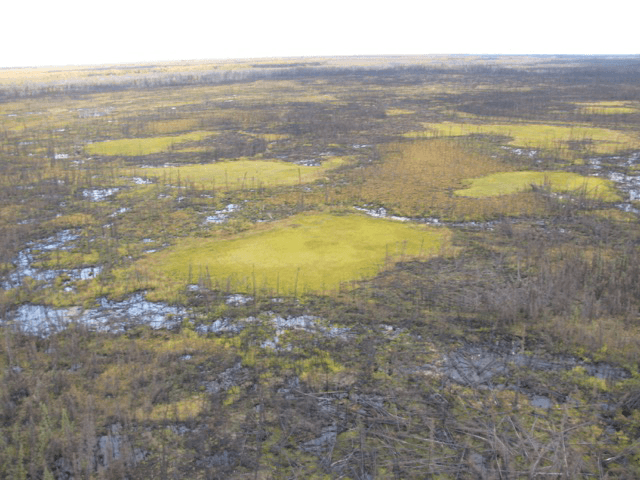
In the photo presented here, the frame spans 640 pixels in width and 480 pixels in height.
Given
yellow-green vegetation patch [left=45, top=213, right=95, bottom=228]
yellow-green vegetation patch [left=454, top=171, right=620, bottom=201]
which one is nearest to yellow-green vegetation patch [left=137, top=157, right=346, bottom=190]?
yellow-green vegetation patch [left=45, top=213, right=95, bottom=228]

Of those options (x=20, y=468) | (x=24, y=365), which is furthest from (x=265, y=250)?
(x=20, y=468)

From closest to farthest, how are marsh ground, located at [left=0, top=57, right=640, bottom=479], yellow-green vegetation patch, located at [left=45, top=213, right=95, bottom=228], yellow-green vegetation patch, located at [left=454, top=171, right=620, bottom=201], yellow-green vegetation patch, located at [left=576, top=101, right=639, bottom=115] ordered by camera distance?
marsh ground, located at [left=0, top=57, right=640, bottom=479]
yellow-green vegetation patch, located at [left=45, top=213, right=95, bottom=228]
yellow-green vegetation patch, located at [left=454, top=171, right=620, bottom=201]
yellow-green vegetation patch, located at [left=576, top=101, right=639, bottom=115]

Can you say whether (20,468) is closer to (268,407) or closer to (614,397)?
(268,407)

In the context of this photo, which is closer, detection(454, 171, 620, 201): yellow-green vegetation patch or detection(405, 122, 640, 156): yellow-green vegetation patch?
detection(454, 171, 620, 201): yellow-green vegetation patch

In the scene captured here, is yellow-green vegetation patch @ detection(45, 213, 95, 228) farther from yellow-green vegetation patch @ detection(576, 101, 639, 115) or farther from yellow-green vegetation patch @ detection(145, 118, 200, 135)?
yellow-green vegetation patch @ detection(576, 101, 639, 115)

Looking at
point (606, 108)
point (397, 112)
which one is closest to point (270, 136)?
point (397, 112)

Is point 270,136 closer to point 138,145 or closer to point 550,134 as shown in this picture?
point 138,145

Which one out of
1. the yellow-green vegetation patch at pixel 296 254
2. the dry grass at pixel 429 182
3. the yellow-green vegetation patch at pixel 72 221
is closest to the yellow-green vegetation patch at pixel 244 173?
the dry grass at pixel 429 182

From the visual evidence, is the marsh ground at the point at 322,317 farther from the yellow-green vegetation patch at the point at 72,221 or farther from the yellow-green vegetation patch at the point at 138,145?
the yellow-green vegetation patch at the point at 138,145
